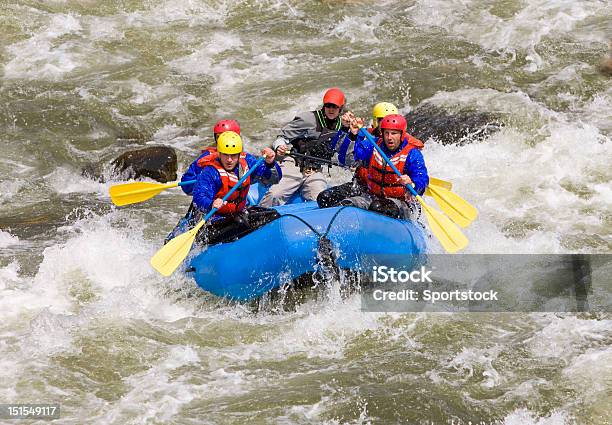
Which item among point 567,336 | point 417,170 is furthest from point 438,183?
point 567,336

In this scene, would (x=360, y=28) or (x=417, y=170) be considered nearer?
(x=417, y=170)

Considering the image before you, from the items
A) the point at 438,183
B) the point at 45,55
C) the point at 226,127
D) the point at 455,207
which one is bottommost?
the point at 455,207

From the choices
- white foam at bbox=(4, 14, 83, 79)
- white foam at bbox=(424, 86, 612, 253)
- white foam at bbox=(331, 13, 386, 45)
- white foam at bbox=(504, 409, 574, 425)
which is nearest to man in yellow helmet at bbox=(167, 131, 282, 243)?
white foam at bbox=(424, 86, 612, 253)

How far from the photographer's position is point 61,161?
11.0m

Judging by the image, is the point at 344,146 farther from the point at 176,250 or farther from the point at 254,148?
the point at 254,148

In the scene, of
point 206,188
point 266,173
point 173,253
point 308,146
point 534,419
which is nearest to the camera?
point 534,419

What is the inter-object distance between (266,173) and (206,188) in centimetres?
67

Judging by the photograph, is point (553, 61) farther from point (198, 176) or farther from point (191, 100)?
point (198, 176)

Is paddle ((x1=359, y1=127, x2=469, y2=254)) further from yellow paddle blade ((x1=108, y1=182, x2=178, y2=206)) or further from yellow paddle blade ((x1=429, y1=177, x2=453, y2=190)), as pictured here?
yellow paddle blade ((x1=108, y1=182, x2=178, y2=206))

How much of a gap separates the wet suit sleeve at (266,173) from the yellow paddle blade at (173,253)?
781mm

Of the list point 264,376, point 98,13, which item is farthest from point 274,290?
point 98,13

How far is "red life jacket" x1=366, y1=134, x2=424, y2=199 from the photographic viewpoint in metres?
7.76

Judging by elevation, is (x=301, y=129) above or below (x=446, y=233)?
above

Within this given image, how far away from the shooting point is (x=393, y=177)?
7.78 m
